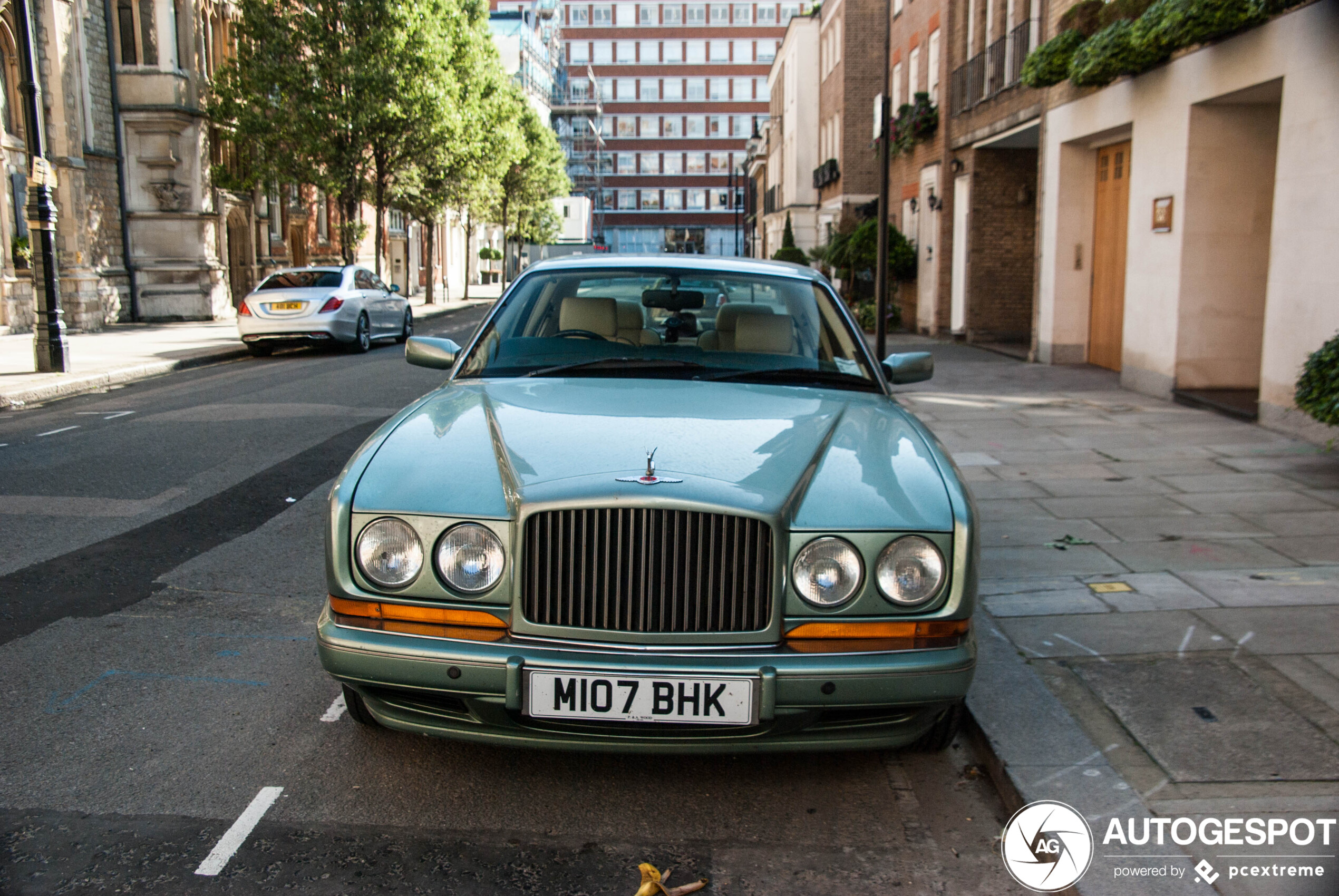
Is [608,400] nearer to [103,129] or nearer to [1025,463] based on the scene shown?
[1025,463]

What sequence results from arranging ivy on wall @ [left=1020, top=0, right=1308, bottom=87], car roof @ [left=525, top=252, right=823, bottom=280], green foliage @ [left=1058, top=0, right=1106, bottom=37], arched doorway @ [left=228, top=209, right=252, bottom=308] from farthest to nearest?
arched doorway @ [left=228, top=209, right=252, bottom=308]
green foliage @ [left=1058, top=0, right=1106, bottom=37]
ivy on wall @ [left=1020, top=0, right=1308, bottom=87]
car roof @ [left=525, top=252, right=823, bottom=280]

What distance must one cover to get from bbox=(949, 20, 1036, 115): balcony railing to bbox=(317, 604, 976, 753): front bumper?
15198 millimetres

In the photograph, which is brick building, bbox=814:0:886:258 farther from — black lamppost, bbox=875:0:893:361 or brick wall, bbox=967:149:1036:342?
black lamppost, bbox=875:0:893:361

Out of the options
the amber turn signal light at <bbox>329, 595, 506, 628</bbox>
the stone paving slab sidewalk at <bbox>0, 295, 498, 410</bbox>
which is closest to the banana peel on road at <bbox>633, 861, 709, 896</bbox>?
the amber turn signal light at <bbox>329, 595, 506, 628</bbox>

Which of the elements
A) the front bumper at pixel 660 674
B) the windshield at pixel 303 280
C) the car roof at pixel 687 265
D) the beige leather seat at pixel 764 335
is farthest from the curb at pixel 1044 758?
the windshield at pixel 303 280

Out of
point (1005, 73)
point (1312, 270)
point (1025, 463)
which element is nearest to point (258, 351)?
point (1005, 73)

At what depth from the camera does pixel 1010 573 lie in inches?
216

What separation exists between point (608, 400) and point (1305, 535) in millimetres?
4311

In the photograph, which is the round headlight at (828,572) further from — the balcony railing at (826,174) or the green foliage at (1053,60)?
the balcony railing at (826,174)

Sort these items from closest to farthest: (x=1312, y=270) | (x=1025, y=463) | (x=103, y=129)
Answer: (x=1025, y=463), (x=1312, y=270), (x=103, y=129)

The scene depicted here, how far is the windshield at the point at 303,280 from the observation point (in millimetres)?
19641

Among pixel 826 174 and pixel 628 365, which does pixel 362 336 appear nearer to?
pixel 628 365

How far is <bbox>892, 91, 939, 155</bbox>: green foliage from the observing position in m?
23.1
